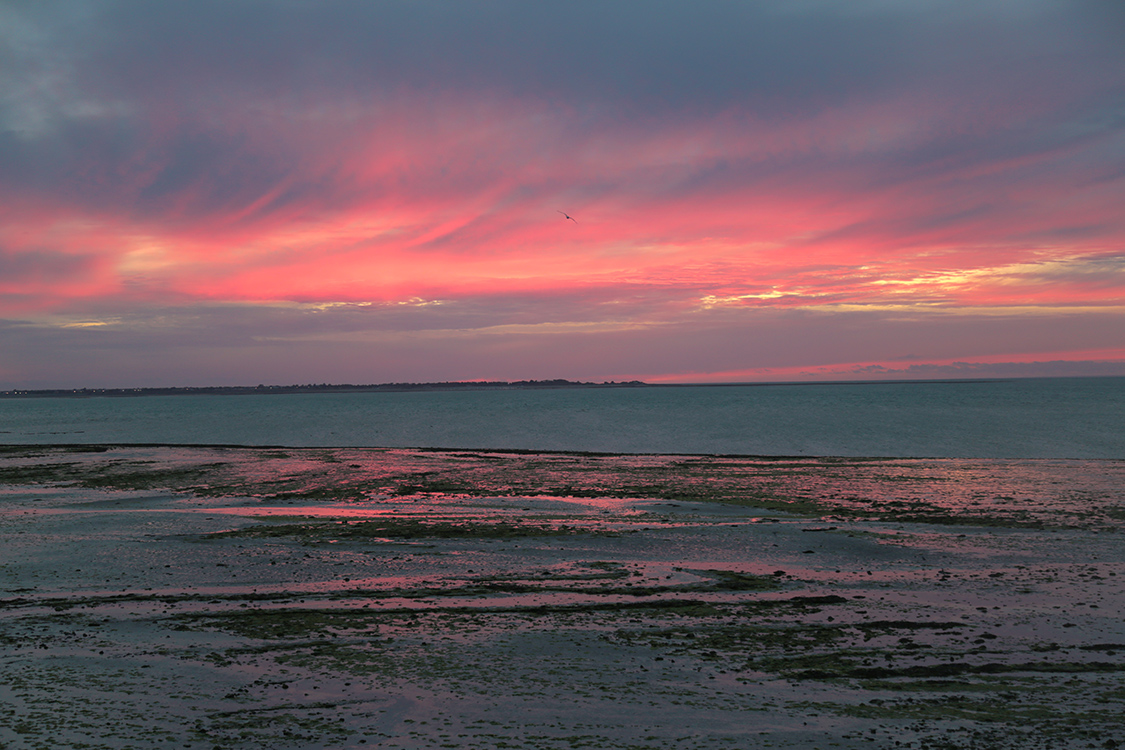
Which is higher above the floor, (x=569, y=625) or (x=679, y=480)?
(x=569, y=625)

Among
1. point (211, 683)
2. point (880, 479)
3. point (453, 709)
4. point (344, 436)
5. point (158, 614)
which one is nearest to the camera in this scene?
point (453, 709)

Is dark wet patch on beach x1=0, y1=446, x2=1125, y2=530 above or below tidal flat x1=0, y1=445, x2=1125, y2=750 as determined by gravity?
below

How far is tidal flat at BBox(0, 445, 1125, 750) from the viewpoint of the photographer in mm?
7582

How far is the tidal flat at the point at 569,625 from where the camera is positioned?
7582 mm

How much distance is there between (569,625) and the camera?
11000 millimetres

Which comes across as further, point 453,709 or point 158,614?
point 158,614

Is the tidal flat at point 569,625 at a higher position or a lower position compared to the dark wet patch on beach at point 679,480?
higher

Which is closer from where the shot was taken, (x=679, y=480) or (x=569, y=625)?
(x=569, y=625)

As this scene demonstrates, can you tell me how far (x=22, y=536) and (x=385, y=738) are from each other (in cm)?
1722

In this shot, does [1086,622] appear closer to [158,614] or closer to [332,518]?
[158,614]

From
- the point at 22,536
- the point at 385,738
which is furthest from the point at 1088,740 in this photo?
the point at 22,536

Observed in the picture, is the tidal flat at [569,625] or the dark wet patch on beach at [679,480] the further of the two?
the dark wet patch on beach at [679,480]

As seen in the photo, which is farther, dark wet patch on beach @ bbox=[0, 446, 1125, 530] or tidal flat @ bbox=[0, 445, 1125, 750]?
dark wet patch on beach @ bbox=[0, 446, 1125, 530]

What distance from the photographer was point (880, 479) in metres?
30.7
